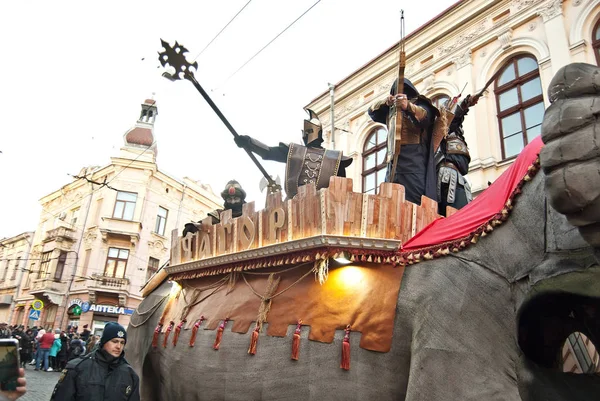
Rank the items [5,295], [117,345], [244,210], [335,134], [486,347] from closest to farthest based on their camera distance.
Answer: [486,347]
[117,345]
[244,210]
[335,134]
[5,295]

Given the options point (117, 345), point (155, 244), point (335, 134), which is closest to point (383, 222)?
point (117, 345)

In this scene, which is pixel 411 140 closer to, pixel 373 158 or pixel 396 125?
pixel 396 125

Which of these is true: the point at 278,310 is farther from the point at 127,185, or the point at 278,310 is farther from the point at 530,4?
the point at 127,185

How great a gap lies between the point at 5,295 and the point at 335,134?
103 feet

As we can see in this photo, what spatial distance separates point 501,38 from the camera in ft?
40.0

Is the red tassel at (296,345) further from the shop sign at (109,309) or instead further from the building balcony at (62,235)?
the building balcony at (62,235)

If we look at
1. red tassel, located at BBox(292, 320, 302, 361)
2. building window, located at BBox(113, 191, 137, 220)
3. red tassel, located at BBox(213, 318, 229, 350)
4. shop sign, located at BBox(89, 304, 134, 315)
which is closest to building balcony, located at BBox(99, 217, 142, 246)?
building window, located at BBox(113, 191, 137, 220)

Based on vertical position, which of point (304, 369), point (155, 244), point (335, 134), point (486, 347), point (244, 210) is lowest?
point (304, 369)

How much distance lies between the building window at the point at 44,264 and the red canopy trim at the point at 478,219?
105ft

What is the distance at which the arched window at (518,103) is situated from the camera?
1101 cm

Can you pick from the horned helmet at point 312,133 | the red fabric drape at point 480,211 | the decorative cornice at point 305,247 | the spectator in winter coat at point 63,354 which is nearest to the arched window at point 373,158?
the horned helmet at point 312,133

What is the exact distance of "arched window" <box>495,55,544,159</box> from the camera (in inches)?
433

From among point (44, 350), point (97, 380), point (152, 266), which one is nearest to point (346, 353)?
point (97, 380)

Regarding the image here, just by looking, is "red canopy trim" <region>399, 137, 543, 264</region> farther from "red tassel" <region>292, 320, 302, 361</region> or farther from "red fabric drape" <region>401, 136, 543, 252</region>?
"red tassel" <region>292, 320, 302, 361</region>
